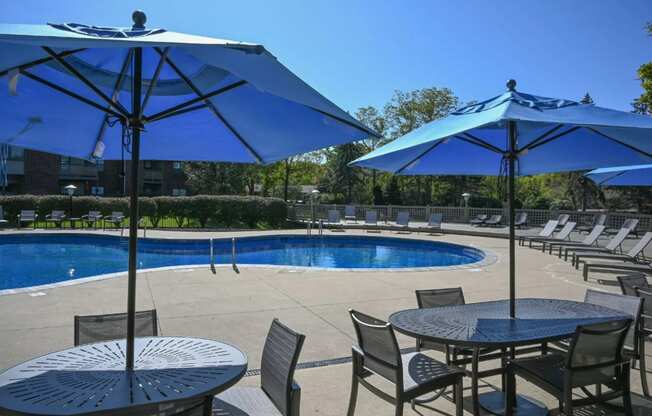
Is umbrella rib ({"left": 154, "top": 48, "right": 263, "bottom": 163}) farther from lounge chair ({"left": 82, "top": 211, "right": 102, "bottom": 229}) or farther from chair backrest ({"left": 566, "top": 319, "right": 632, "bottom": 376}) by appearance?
lounge chair ({"left": 82, "top": 211, "right": 102, "bottom": 229})

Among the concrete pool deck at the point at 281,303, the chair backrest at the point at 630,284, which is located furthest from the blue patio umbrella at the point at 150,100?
the chair backrest at the point at 630,284

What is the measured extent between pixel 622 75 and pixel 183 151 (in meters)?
20.9

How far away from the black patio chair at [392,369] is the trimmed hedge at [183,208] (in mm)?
21584

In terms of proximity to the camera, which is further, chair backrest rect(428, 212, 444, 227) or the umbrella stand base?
chair backrest rect(428, 212, 444, 227)

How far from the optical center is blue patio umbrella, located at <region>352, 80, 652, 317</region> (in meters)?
3.40

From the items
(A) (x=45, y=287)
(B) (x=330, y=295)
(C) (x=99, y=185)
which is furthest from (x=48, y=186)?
(B) (x=330, y=295)

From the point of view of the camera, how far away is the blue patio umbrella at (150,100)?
2230 millimetres

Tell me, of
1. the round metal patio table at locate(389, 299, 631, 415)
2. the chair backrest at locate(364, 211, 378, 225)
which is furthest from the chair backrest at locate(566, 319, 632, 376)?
the chair backrest at locate(364, 211, 378, 225)

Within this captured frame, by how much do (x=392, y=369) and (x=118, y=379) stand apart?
5.31ft

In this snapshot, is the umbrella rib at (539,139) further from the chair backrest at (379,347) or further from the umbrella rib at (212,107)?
the umbrella rib at (212,107)

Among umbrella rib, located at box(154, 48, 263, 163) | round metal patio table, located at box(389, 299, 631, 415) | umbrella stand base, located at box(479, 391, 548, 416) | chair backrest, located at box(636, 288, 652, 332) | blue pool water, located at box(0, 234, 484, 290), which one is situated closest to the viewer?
round metal patio table, located at box(389, 299, 631, 415)

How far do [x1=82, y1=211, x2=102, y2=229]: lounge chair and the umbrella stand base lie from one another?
2147 cm

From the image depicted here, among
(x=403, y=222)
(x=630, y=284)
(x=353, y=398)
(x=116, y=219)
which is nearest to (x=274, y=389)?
(x=353, y=398)

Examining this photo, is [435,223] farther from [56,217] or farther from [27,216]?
[27,216]
